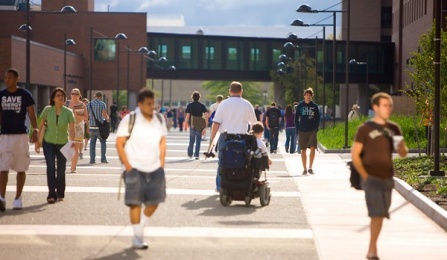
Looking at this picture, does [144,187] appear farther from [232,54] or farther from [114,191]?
[232,54]

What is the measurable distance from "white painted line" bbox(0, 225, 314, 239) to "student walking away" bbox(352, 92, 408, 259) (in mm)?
2175

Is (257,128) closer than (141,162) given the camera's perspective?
No

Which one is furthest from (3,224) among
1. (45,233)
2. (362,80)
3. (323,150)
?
(362,80)

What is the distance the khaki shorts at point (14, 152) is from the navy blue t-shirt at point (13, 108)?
10 centimetres

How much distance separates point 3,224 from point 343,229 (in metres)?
4.09

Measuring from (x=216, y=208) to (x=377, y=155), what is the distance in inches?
223

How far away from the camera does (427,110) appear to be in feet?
87.8

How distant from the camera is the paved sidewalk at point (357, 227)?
37.9 ft

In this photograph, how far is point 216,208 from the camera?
1586 cm

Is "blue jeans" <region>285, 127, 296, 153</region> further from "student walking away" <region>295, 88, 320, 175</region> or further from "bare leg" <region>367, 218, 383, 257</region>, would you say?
"bare leg" <region>367, 218, 383, 257</region>

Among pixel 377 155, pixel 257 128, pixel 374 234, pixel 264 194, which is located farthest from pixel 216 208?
pixel 377 155

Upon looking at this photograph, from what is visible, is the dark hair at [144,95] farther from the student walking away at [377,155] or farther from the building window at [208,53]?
the building window at [208,53]

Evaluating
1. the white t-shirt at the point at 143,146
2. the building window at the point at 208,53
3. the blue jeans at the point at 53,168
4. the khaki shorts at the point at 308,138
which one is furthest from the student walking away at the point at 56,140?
the building window at the point at 208,53

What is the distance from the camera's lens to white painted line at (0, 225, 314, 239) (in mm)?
12555
